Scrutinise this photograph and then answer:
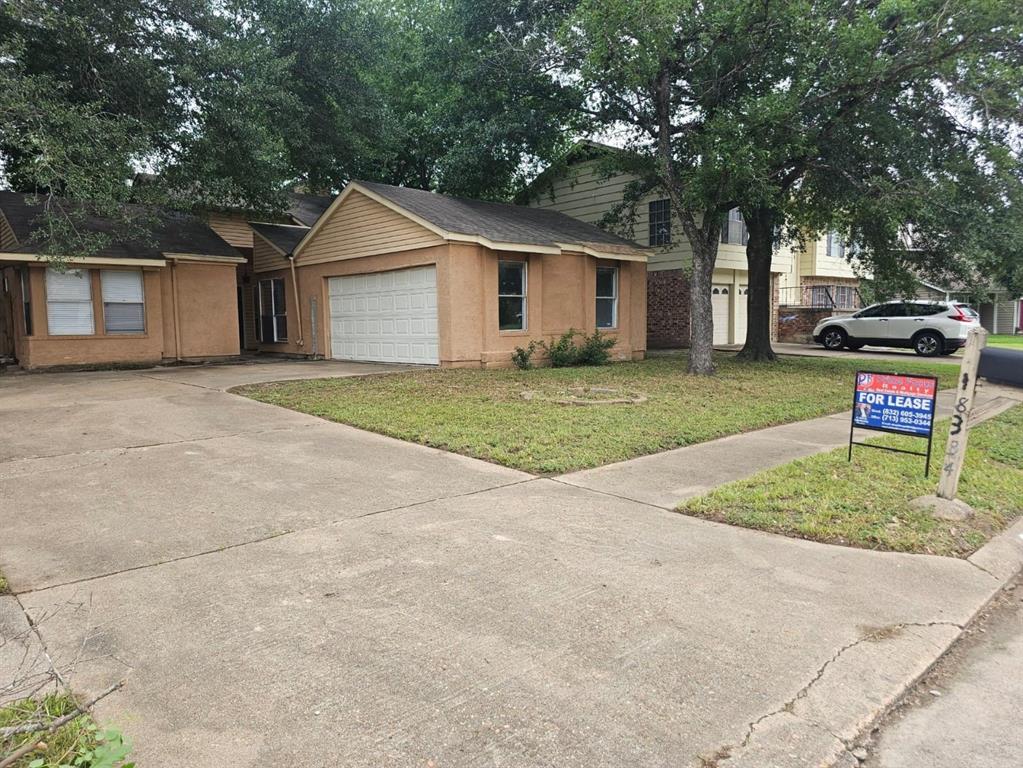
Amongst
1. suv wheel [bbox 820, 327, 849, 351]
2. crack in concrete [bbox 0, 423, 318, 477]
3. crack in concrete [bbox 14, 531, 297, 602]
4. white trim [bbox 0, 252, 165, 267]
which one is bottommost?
crack in concrete [bbox 14, 531, 297, 602]

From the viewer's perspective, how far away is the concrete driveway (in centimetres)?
250

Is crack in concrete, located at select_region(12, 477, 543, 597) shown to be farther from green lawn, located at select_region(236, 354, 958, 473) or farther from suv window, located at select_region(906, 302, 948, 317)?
suv window, located at select_region(906, 302, 948, 317)

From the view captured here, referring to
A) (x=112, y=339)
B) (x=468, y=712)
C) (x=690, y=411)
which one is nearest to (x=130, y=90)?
(x=112, y=339)

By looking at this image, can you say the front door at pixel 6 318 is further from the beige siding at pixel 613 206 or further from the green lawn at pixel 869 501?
the green lawn at pixel 869 501

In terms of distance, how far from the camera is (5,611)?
11.0 feet

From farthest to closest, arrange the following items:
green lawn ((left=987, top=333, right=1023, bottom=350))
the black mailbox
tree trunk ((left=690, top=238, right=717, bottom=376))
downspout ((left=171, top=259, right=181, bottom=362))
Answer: green lawn ((left=987, top=333, right=1023, bottom=350)) → downspout ((left=171, top=259, right=181, bottom=362)) → tree trunk ((left=690, top=238, right=717, bottom=376)) → the black mailbox

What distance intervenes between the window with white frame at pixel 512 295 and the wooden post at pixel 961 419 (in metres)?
11.0

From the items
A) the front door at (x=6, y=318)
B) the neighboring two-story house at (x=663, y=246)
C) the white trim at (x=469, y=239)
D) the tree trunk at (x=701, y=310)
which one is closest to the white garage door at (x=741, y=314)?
the neighboring two-story house at (x=663, y=246)

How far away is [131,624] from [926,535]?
15.9 ft

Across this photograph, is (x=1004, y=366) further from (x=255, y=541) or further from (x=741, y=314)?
(x=255, y=541)

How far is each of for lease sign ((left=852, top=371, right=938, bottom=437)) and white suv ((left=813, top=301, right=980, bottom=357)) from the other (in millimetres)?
15113

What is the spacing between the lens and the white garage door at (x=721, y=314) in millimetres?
23297

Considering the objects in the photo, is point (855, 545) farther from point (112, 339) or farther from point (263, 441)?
point (112, 339)

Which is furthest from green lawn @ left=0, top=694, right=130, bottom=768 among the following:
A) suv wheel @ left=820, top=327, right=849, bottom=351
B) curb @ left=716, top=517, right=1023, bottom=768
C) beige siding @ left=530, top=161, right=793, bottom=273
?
suv wheel @ left=820, top=327, right=849, bottom=351
